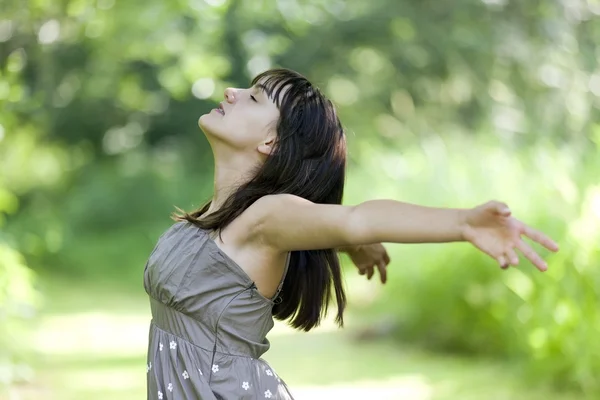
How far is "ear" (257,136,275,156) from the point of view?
2.12 metres

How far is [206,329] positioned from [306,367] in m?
3.87

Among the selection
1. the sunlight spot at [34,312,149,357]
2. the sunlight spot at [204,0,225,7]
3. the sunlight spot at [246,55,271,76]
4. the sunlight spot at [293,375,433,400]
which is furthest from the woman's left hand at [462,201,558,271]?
the sunlight spot at [246,55,271,76]

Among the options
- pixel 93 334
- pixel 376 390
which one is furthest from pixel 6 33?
pixel 376 390

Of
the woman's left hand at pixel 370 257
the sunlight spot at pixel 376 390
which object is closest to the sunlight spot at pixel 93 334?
the sunlight spot at pixel 376 390

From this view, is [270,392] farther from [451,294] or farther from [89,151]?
[89,151]

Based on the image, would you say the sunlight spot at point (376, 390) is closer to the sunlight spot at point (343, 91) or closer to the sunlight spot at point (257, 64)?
the sunlight spot at point (257, 64)

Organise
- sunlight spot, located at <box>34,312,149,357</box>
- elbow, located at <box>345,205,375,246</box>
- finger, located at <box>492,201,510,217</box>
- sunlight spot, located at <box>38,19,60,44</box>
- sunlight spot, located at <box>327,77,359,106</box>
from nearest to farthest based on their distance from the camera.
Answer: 1. finger, located at <box>492,201,510,217</box>
2. elbow, located at <box>345,205,375,246</box>
3. sunlight spot, located at <box>34,312,149,357</box>
4. sunlight spot, located at <box>38,19,60,44</box>
5. sunlight spot, located at <box>327,77,359,106</box>

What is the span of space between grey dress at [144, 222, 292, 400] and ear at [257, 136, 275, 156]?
9.1 inches

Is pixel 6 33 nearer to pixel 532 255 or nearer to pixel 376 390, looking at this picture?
pixel 376 390

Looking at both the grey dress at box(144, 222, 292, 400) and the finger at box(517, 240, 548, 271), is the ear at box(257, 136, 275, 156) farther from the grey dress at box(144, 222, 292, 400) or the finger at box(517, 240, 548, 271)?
the finger at box(517, 240, 548, 271)

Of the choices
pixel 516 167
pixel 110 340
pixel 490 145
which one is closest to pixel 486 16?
pixel 490 145

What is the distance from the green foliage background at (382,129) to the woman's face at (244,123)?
2272 millimetres

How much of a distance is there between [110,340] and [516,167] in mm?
3077

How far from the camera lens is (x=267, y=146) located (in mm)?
2125
